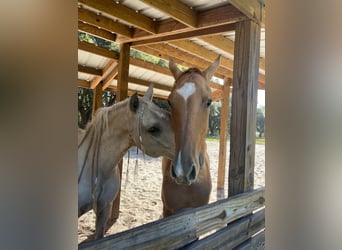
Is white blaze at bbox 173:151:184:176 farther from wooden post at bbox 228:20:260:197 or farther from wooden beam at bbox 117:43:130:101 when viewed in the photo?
wooden beam at bbox 117:43:130:101

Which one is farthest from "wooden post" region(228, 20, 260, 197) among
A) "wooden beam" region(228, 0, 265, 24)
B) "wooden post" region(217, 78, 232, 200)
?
"wooden post" region(217, 78, 232, 200)

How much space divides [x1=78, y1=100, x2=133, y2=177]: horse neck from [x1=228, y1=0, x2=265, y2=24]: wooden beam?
1.00 m

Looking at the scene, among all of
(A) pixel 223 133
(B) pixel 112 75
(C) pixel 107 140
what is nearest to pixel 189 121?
(C) pixel 107 140

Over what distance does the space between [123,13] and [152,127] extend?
1.06m

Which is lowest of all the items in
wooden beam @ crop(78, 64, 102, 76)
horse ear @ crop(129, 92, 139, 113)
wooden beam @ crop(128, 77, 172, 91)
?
horse ear @ crop(129, 92, 139, 113)

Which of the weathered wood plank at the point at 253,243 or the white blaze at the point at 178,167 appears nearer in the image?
the white blaze at the point at 178,167

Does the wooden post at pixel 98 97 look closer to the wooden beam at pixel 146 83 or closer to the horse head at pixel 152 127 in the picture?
the wooden beam at pixel 146 83

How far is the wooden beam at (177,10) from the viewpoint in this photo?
194 centimetres

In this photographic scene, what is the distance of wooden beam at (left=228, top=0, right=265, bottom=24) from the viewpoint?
65.4 inches

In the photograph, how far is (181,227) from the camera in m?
1.22

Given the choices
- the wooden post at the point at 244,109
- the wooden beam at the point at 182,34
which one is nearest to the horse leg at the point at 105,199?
the wooden post at the point at 244,109

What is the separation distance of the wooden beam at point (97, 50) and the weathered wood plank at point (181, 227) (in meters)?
2.36
